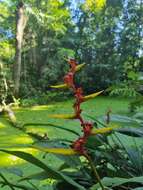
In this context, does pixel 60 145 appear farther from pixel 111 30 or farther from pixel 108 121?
pixel 111 30

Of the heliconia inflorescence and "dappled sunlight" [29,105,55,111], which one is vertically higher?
the heliconia inflorescence

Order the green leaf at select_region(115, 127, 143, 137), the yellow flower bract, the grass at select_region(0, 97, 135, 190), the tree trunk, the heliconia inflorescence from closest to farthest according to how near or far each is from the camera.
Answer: the heliconia inflorescence < the green leaf at select_region(115, 127, 143, 137) < the grass at select_region(0, 97, 135, 190) < the tree trunk < the yellow flower bract

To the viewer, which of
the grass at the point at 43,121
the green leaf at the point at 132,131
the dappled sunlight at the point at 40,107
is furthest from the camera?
the dappled sunlight at the point at 40,107

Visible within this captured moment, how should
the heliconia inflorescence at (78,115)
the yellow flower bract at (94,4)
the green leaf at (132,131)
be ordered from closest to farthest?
the heliconia inflorescence at (78,115)
the green leaf at (132,131)
the yellow flower bract at (94,4)

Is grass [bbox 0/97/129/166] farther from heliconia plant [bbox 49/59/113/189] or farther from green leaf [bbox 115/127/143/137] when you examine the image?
heliconia plant [bbox 49/59/113/189]

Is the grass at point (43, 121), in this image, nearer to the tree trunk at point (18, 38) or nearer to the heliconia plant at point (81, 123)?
the tree trunk at point (18, 38)

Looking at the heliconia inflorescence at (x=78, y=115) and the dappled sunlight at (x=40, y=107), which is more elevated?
the heliconia inflorescence at (x=78, y=115)

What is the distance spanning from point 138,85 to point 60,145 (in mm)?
493

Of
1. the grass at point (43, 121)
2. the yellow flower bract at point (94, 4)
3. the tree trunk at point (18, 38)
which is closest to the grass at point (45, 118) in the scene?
the grass at point (43, 121)

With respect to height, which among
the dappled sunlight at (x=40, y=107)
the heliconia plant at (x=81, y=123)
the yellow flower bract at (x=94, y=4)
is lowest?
the dappled sunlight at (x=40, y=107)

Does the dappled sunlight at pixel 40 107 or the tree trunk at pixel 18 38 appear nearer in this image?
the dappled sunlight at pixel 40 107

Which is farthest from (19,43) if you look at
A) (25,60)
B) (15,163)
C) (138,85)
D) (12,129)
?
(138,85)

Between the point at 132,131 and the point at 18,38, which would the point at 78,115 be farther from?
the point at 18,38

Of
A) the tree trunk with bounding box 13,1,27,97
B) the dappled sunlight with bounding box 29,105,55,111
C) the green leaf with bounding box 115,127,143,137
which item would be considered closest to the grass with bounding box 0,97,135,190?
the dappled sunlight with bounding box 29,105,55,111
